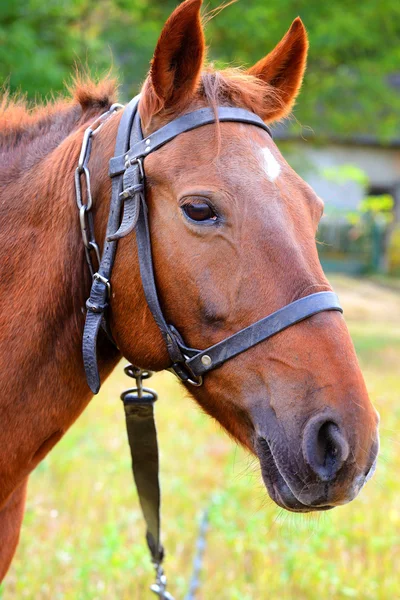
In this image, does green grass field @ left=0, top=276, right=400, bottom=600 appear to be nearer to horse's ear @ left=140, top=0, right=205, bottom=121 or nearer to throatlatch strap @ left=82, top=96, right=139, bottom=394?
throatlatch strap @ left=82, top=96, right=139, bottom=394

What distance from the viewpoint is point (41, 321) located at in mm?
2307

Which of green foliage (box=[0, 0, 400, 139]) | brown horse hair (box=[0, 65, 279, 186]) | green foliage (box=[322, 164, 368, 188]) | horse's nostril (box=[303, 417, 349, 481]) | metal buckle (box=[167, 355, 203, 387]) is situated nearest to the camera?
horse's nostril (box=[303, 417, 349, 481])

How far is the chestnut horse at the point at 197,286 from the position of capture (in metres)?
1.95

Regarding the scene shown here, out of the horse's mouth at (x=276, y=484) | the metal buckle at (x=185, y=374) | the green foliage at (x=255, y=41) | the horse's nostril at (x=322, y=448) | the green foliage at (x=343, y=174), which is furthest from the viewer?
the green foliage at (x=343, y=174)

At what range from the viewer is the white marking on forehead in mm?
2166

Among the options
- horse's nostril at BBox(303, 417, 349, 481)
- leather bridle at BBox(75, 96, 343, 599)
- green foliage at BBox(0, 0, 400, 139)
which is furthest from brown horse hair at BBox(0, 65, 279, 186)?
green foliage at BBox(0, 0, 400, 139)

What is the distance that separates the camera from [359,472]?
190cm

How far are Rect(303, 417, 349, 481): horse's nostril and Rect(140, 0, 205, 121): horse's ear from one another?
1.20m

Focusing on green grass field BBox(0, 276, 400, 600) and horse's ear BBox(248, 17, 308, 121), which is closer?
horse's ear BBox(248, 17, 308, 121)

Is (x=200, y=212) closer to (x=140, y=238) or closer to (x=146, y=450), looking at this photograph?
(x=140, y=238)

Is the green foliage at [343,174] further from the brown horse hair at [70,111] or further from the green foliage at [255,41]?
the brown horse hair at [70,111]

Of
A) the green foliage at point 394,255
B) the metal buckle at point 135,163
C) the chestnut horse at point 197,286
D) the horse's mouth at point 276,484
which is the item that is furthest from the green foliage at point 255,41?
the green foliage at point 394,255

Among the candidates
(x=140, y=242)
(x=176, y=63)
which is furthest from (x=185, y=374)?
(x=176, y=63)

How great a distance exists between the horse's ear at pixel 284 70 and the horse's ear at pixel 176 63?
40 centimetres
